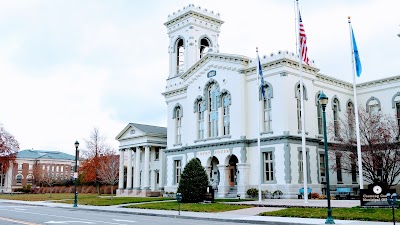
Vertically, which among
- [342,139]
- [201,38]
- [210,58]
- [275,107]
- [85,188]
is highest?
[201,38]

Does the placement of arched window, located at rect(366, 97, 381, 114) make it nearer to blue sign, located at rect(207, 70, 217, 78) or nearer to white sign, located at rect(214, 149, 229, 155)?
white sign, located at rect(214, 149, 229, 155)

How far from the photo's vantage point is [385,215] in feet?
64.7

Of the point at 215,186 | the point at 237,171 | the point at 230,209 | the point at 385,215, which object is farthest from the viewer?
the point at 215,186

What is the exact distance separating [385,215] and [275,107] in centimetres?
1984

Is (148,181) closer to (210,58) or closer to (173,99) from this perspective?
(173,99)

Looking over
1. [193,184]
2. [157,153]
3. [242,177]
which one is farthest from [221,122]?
[157,153]

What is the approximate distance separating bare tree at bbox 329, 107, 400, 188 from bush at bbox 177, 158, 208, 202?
45.7 feet

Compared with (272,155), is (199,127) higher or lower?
higher

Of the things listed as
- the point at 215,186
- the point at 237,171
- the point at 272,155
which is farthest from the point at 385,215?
the point at 215,186

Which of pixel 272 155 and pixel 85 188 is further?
pixel 85 188

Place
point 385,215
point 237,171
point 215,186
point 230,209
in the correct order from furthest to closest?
point 215,186
point 237,171
point 230,209
point 385,215

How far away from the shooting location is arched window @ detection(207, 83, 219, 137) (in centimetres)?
4403

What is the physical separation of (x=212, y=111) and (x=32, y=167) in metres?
105

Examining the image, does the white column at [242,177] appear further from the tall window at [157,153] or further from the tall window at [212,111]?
the tall window at [157,153]
